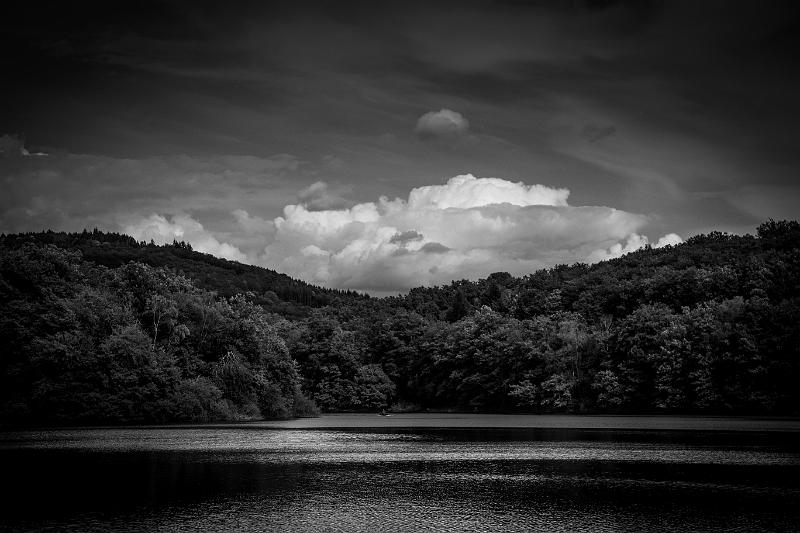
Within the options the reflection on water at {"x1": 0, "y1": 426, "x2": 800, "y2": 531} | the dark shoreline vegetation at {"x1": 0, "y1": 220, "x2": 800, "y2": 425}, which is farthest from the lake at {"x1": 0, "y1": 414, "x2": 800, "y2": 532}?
the dark shoreline vegetation at {"x1": 0, "y1": 220, "x2": 800, "y2": 425}

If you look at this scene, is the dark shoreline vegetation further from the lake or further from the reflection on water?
the reflection on water

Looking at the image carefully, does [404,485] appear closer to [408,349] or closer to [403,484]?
[403,484]

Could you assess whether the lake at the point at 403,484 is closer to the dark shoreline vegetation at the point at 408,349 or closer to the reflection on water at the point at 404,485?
the reflection on water at the point at 404,485

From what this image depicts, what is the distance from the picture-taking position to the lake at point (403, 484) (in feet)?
86.6

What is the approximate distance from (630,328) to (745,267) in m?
20.1

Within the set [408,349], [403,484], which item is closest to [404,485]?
[403,484]

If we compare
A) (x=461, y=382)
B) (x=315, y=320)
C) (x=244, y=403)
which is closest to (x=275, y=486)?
(x=244, y=403)

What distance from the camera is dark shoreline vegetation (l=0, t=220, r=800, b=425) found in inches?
3361

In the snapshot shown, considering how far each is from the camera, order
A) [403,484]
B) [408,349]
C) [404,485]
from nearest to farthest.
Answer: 1. [404,485]
2. [403,484]
3. [408,349]

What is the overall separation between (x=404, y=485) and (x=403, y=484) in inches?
12.5

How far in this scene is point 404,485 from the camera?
3534 cm

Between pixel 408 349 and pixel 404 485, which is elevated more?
pixel 408 349

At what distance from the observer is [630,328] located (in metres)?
114

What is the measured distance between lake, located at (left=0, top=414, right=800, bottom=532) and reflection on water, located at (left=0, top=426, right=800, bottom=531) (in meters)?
0.09
